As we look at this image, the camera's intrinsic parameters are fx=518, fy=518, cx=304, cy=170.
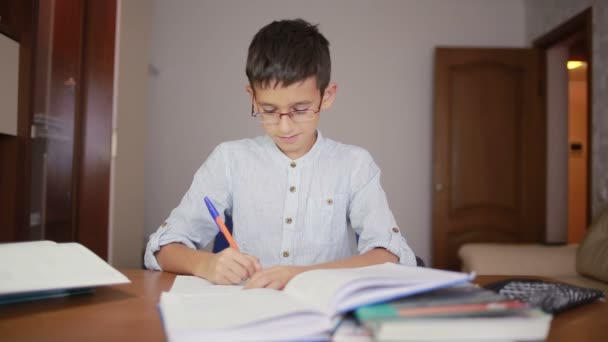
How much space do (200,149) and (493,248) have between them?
230 centimetres

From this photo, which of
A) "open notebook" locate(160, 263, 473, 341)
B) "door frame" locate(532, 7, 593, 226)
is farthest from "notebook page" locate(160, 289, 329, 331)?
"door frame" locate(532, 7, 593, 226)

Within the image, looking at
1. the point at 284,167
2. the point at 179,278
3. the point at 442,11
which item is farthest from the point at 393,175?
the point at 179,278

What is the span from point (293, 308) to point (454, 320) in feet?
0.56

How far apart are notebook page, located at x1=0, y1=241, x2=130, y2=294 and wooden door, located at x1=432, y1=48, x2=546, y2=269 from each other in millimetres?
3467

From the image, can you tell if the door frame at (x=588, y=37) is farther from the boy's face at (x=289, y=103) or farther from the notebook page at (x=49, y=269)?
the notebook page at (x=49, y=269)

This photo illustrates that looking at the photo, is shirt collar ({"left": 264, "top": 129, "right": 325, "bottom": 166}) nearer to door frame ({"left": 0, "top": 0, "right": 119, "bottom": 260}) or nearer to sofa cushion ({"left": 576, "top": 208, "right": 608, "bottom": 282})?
door frame ({"left": 0, "top": 0, "right": 119, "bottom": 260})

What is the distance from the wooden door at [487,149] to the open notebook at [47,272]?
11.4 feet

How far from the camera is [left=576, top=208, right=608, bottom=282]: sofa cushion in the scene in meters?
2.40

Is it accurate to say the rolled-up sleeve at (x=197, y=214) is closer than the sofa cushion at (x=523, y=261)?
Yes

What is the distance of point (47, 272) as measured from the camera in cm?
77

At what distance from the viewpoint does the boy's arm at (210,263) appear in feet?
2.84

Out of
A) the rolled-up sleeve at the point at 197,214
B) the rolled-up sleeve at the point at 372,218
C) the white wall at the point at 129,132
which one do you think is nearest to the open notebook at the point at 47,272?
the rolled-up sleeve at the point at 197,214

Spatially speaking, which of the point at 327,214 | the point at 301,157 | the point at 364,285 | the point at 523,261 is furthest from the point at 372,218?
the point at 523,261

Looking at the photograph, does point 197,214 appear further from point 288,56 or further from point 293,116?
point 288,56
